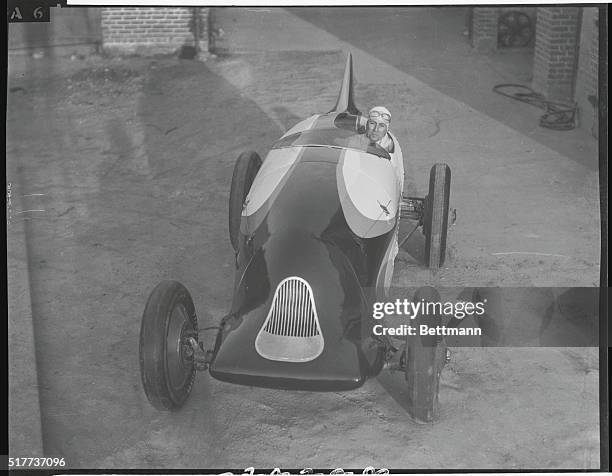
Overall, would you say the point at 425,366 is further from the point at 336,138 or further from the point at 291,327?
the point at 336,138

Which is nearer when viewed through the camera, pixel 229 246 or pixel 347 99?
pixel 347 99

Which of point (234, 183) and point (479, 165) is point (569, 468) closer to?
point (234, 183)

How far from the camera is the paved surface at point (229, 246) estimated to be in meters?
5.75

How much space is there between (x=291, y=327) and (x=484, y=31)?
9080 millimetres

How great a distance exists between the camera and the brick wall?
13.4m

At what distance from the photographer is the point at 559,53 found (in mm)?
11453

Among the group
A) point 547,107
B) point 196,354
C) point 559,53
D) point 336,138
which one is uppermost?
point 336,138

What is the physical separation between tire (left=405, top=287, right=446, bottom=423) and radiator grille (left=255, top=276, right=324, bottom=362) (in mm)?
665

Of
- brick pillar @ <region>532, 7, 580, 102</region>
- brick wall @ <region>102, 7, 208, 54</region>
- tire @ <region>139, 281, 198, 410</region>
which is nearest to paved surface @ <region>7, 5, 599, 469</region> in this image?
tire @ <region>139, 281, 198, 410</region>

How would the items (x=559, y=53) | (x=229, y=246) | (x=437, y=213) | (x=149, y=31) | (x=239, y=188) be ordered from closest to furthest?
(x=437, y=213) → (x=239, y=188) → (x=229, y=246) → (x=559, y=53) → (x=149, y=31)

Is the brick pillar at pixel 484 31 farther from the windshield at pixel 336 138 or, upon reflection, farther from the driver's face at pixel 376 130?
the driver's face at pixel 376 130

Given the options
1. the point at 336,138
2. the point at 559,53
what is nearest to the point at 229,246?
the point at 336,138

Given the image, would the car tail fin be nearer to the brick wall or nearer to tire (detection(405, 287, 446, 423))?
tire (detection(405, 287, 446, 423))

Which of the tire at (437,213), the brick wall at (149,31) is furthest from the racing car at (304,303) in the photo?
the brick wall at (149,31)
